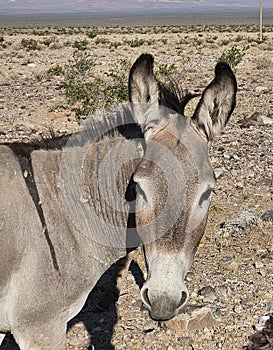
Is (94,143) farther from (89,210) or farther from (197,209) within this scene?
(197,209)

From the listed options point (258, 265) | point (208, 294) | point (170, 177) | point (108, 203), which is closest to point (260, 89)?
point (258, 265)

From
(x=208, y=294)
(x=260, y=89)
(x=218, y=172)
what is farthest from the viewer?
(x=260, y=89)

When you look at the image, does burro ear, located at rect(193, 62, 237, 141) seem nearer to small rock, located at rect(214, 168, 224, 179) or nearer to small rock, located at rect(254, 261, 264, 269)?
small rock, located at rect(254, 261, 264, 269)

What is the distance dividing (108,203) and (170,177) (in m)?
0.71

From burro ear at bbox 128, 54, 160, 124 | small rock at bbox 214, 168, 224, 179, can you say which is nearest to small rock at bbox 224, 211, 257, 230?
small rock at bbox 214, 168, 224, 179

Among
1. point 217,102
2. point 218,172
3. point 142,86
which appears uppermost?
point 142,86

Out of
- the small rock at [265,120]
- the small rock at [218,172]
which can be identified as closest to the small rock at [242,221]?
the small rock at [218,172]

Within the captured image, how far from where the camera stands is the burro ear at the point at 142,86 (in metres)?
3.12

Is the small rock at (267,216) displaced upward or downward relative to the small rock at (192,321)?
downward

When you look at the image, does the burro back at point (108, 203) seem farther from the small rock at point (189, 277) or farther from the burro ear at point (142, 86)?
the small rock at point (189, 277)

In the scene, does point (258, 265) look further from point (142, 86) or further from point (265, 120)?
point (265, 120)

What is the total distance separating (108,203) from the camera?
3.51m

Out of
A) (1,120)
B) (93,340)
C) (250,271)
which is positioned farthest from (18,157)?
(1,120)

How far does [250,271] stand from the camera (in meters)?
5.68
